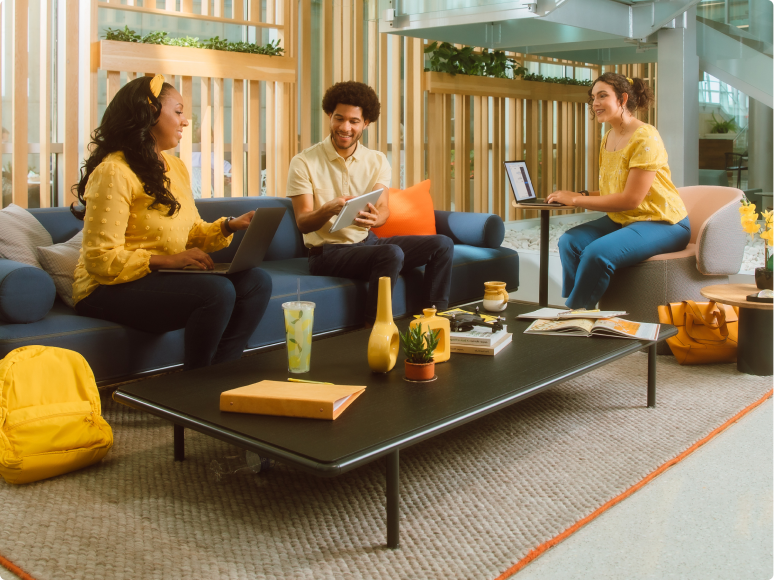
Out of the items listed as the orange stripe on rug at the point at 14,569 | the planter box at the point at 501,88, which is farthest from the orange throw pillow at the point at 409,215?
the orange stripe on rug at the point at 14,569

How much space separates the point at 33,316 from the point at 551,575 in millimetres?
1706

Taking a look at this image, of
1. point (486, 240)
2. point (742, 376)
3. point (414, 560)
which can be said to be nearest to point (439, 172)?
point (486, 240)

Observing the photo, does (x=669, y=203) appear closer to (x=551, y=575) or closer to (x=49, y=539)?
(x=551, y=575)

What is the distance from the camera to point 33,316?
7.68 ft

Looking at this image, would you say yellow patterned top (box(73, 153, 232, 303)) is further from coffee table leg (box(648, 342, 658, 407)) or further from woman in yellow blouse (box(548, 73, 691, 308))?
woman in yellow blouse (box(548, 73, 691, 308))

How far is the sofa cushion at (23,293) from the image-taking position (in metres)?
2.28

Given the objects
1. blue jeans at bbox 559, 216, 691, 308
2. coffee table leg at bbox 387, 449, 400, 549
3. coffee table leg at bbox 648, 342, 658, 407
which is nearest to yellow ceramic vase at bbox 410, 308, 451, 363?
coffee table leg at bbox 387, 449, 400, 549

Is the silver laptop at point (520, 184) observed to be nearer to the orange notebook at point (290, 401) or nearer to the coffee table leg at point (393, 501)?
the orange notebook at point (290, 401)

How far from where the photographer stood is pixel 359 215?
3.23m

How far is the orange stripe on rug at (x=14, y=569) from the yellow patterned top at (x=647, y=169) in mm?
2873

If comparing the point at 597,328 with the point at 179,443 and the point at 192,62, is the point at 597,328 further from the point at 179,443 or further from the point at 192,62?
the point at 192,62

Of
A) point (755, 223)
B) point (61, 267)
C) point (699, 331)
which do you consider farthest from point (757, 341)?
point (61, 267)

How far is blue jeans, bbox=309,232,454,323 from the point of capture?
10.6 feet

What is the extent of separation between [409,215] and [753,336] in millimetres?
1668
